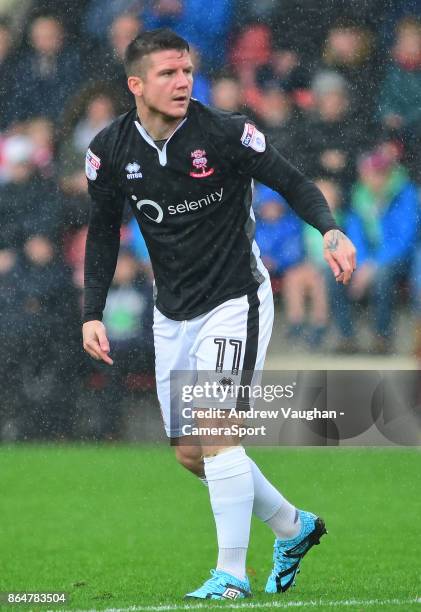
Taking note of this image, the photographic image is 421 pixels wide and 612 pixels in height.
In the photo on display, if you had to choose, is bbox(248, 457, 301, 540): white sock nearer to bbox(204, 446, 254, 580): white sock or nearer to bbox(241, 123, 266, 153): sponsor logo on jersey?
bbox(204, 446, 254, 580): white sock

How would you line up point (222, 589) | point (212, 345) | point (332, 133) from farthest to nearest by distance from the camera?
point (332, 133) < point (212, 345) < point (222, 589)

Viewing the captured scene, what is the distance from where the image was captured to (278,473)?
938cm

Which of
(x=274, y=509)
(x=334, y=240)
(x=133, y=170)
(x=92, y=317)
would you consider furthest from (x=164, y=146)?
(x=274, y=509)

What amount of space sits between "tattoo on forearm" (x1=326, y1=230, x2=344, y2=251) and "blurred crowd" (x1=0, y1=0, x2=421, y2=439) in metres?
5.22

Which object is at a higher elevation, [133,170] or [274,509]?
[133,170]

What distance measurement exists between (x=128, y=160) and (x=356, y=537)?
2712 mm

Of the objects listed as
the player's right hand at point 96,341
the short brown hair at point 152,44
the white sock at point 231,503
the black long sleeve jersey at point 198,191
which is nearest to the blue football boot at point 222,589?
the white sock at point 231,503

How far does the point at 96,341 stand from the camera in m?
5.64

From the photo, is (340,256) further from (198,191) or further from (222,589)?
(222,589)

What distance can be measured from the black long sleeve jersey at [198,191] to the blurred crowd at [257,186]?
4.64 m

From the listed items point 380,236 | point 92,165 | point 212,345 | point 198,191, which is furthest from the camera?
point 380,236

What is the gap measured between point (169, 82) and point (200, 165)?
1.13ft

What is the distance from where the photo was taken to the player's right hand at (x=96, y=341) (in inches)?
219

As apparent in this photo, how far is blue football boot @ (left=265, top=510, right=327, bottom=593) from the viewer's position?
18.7 ft
